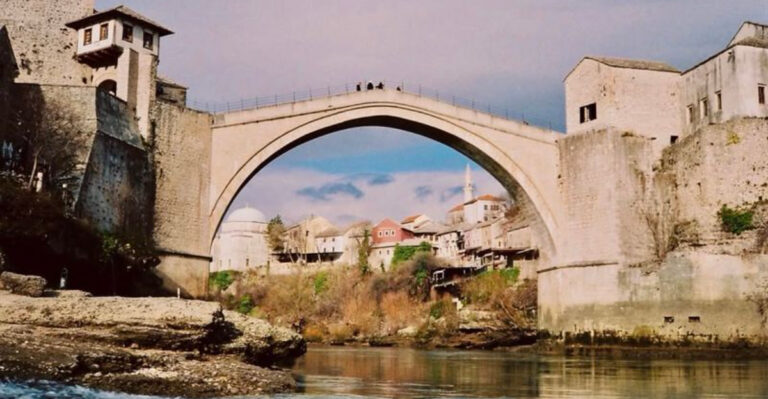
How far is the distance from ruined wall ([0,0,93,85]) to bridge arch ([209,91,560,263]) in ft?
20.0

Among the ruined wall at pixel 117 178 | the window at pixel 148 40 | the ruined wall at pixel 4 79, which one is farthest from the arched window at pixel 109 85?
the ruined wall at pixel 4 79

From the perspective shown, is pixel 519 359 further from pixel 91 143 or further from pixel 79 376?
pixel 79 376

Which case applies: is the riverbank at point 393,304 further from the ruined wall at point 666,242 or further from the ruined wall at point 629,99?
the ruined wall at point 629,99

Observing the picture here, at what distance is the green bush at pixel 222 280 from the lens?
184 feet

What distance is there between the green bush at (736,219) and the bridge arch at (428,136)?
5957 mm

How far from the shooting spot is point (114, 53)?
29.7 metres

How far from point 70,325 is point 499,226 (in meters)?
44.8

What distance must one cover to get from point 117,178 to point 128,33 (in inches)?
229

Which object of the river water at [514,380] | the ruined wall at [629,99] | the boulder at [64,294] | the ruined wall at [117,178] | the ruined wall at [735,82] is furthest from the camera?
the ruined wall at [629,99]

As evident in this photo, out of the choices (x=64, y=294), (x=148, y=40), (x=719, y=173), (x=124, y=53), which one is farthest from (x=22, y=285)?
(x=719, y=173)

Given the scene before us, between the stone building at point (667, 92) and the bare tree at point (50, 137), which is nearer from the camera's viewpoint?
the bare tree at point (50, 137)

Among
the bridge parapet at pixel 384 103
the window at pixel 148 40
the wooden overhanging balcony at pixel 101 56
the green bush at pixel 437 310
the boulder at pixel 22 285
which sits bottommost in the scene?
the green bush at pixel 437 310

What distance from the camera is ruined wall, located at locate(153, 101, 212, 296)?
1104 inches

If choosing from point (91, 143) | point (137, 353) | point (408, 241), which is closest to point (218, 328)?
point (137, 353)
